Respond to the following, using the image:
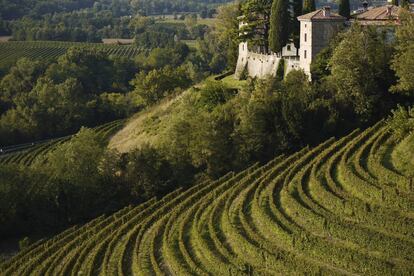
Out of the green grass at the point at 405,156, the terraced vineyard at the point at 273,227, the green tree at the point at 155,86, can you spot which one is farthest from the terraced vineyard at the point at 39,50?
the green grass at the point at 405,156

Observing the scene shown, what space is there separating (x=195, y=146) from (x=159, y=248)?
13401 millimetres

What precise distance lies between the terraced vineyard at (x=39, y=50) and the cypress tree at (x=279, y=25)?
74.2 metres

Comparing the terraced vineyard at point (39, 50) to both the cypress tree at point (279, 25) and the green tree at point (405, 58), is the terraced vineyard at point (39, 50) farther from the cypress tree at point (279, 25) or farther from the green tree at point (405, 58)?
the green tree at point (405, 58)

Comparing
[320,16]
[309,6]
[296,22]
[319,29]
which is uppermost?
[309,6]

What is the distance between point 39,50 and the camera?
13350 cm

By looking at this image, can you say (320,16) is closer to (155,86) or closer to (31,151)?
(155,86)

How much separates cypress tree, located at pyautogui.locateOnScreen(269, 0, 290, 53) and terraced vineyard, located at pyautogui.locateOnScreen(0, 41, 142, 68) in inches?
2921

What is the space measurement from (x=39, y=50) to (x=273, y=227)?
372ft

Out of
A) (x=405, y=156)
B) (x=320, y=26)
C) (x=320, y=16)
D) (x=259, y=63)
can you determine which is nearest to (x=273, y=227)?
(x=405, y=156)

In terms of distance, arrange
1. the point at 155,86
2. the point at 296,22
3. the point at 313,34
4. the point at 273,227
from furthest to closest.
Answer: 1. the point at 155,86
2. the point at 296,22
3. the point at 313,34
4. the point at 273,227

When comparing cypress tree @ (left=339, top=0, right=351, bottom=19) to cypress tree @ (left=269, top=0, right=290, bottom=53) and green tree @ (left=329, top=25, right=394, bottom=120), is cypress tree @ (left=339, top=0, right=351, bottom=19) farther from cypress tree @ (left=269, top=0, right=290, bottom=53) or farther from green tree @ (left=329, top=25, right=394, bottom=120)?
green tree @ (left=329, top=25, right=394, bottom=120)

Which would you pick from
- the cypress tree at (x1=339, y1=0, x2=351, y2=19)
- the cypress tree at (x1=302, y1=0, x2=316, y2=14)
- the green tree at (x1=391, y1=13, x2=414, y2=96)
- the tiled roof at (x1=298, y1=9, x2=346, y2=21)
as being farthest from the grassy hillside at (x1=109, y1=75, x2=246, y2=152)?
the green tree at (x1=391, y1=13, x2=414, y2=96)

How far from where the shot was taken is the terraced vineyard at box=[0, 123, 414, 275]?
26.2 m

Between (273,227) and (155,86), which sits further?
(155,86)
